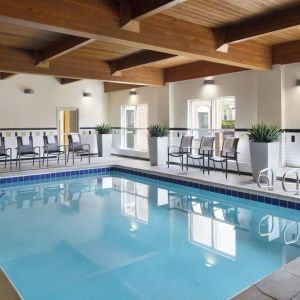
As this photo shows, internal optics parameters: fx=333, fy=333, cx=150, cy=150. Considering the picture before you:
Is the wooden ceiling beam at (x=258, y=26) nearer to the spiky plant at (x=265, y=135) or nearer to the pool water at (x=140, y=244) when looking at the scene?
the spiky plant at (x=265, y=135)

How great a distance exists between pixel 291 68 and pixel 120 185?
4186 millimetres

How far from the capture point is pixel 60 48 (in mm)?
5715

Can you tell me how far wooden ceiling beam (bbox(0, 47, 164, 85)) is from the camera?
6.61 m

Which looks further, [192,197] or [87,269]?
[192,197]

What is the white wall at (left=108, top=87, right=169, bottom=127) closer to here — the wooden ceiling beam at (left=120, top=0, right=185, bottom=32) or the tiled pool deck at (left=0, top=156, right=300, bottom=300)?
the tiled pool deck at (left=0, top=156, right=300, bottom=300)

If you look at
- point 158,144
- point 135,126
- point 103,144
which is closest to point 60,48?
point 158,144

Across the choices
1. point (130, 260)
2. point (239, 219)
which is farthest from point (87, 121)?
point (130, 260)

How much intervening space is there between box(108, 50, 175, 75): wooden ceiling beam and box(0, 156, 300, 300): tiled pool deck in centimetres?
241

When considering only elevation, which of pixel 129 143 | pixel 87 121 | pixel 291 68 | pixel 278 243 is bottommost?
pixel 278 243

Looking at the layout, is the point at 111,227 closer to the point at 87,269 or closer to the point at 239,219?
the point at 87,269

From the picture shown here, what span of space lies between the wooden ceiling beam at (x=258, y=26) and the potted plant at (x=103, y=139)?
575 cm

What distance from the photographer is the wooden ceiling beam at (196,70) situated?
7426 millimetres

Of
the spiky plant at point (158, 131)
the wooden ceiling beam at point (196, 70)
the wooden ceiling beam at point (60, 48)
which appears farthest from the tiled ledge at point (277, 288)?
the spiky plant at point (158, 131)

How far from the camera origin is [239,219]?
4.70m
